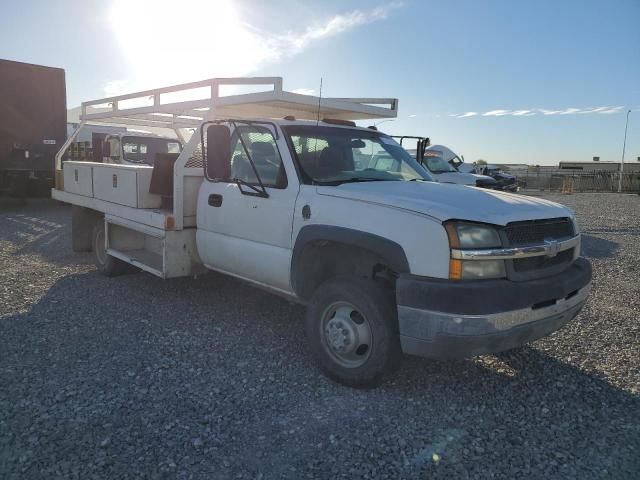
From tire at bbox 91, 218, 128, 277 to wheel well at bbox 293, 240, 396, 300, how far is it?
350 cm

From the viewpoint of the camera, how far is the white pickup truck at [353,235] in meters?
3.23

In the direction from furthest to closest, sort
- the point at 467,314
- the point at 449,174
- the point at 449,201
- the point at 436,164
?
the point at 436,164
the point at 449,174
the point at 449,201
the point at 467,314

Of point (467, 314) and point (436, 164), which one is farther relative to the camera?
point (436, 164)

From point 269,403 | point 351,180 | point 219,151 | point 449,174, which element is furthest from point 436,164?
point 269,403

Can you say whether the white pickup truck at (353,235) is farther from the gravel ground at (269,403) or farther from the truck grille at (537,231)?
the gravel ground at (269,403)

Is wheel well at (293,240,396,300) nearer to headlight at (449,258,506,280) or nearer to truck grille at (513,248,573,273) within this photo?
headlight at (449,258,506,280)

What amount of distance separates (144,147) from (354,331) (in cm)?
962

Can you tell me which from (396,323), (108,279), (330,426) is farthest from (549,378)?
(108,279)

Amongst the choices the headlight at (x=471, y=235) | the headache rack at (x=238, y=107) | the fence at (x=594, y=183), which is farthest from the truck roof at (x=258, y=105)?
the fence at (x=594, y=183)

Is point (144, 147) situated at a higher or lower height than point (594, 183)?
higher

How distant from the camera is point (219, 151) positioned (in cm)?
435

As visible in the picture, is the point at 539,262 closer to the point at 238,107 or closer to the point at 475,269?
the point at 475,269

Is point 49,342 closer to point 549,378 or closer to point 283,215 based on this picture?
point 283,215

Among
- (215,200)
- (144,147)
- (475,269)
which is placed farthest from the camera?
(144,147)
